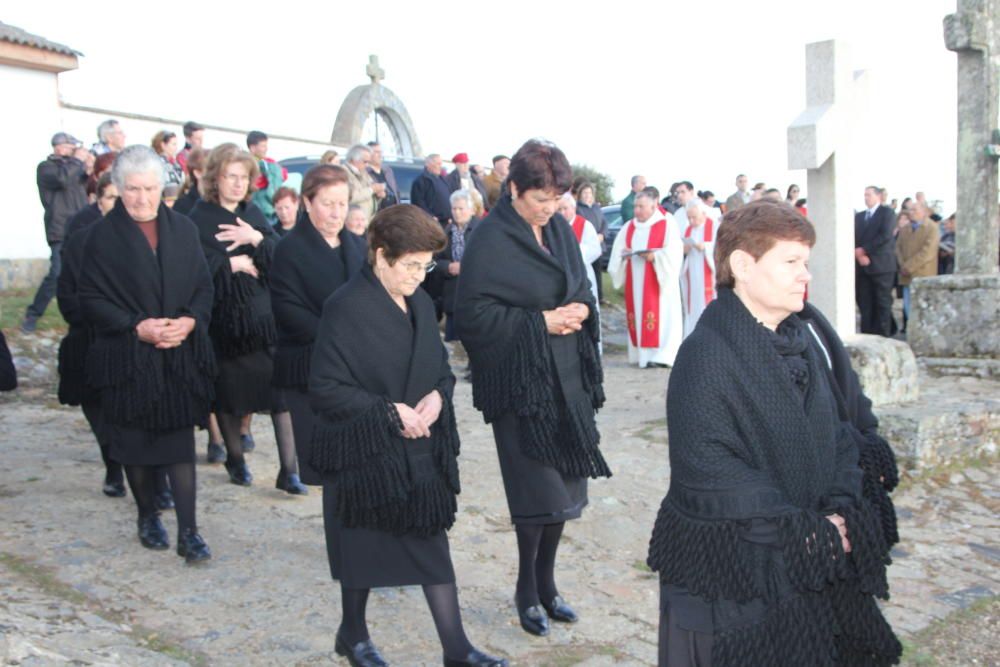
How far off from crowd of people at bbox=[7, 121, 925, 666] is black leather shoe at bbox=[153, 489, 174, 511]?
1 cm

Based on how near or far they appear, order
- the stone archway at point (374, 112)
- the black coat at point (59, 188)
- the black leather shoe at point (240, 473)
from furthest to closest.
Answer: the stone archway at point (374, 112), the black coat at point (59, 188), the black leather shoe at point (240, 473)

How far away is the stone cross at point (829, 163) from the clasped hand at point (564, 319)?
2932 mm

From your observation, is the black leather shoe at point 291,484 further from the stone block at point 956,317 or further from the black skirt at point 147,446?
the stone block at point 956,317

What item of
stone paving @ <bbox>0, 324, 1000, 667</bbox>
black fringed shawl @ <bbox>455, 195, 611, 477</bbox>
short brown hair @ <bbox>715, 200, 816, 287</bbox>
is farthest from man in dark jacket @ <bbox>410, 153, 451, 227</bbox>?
short brown hair @ <bbox>715, 200, 816, 287</bbox>

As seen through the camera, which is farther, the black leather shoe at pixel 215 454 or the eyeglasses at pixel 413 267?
the black leather shoe at pixel 215 454

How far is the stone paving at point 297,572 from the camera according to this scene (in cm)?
408

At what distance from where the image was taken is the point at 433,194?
39.7ft

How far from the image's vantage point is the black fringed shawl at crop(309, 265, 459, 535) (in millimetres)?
3637

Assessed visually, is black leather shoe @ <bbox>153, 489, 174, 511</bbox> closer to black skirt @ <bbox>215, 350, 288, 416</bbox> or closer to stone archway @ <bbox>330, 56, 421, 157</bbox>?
black skirt @ <bbox>215, 350, 288, 416</bbox>

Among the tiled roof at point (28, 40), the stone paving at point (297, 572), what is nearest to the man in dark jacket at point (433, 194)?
the stone paving at point (297, 572)

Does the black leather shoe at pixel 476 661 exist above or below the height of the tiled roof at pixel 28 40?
below

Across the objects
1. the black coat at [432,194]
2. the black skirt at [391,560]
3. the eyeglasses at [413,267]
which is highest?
the black coat at [432,194]

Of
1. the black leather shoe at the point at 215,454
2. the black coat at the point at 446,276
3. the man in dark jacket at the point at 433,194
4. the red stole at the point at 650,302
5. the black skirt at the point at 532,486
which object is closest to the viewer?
the black skirt at the point at 532,486

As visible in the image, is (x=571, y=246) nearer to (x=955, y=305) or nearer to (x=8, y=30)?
(x=955, y=305)
